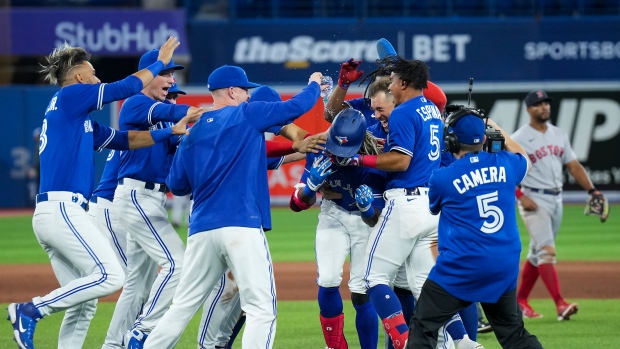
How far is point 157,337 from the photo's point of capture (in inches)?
235

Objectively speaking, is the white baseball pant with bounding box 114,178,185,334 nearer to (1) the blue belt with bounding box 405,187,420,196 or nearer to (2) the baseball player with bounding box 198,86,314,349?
(2) the baseball player with bounding box 198,86,314,349

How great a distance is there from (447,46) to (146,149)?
1857cm

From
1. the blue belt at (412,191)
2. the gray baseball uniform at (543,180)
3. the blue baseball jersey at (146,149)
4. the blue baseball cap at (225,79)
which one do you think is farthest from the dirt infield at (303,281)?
the blue baseball cap at (225,79)

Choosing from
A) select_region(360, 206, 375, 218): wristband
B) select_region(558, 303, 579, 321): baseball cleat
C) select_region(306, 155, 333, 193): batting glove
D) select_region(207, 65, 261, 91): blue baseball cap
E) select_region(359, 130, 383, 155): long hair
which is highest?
select_region(207, 65, 261, 91): blue baseball cap

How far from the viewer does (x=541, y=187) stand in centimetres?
1016

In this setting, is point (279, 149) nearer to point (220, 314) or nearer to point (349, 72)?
point (349, 72)

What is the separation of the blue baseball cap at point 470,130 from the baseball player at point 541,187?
4.23 meters

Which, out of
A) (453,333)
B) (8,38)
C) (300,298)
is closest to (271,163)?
(453,333)

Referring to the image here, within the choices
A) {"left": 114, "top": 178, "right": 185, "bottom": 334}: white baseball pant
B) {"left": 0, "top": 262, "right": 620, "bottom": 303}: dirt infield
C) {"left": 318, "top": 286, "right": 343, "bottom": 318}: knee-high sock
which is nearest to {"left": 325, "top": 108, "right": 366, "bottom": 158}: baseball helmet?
{"left": 318, "top": 286, "right": 343, "bottom": 318}: knee-high sock

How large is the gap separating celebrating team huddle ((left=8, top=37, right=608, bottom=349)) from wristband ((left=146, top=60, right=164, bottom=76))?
0.02m

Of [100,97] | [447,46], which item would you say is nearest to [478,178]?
[100,97]

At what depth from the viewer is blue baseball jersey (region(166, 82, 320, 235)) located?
598 cm

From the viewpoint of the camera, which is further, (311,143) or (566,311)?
(566,311)

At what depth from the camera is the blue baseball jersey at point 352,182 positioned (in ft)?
23.8
